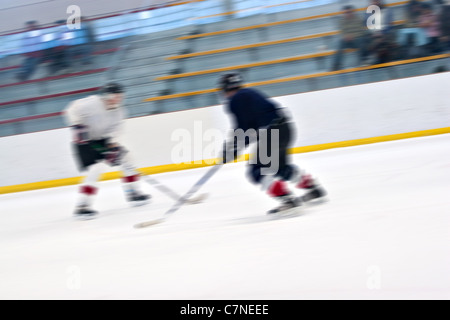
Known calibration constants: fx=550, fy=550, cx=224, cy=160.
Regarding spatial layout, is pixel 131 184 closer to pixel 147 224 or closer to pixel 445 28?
pixel 147 224

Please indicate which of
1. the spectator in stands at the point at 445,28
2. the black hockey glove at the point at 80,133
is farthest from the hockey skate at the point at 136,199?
the spectator in stands at the point at 445,28

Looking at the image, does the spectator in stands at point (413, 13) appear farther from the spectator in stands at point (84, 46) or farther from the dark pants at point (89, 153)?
the dark pants at point (89, 153)

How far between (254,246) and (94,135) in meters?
2.06

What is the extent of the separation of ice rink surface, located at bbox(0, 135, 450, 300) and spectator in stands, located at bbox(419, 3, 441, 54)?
5.90 ft

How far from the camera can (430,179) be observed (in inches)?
142

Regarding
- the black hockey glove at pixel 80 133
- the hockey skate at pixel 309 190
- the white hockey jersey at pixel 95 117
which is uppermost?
the white hockey jersey at pixel 95 117

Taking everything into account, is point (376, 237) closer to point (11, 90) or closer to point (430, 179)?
point (430, 179)

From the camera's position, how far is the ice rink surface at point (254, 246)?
1.95m

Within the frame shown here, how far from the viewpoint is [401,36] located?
6.05 metres

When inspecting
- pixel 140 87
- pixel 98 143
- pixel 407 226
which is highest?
pixel 140 87
